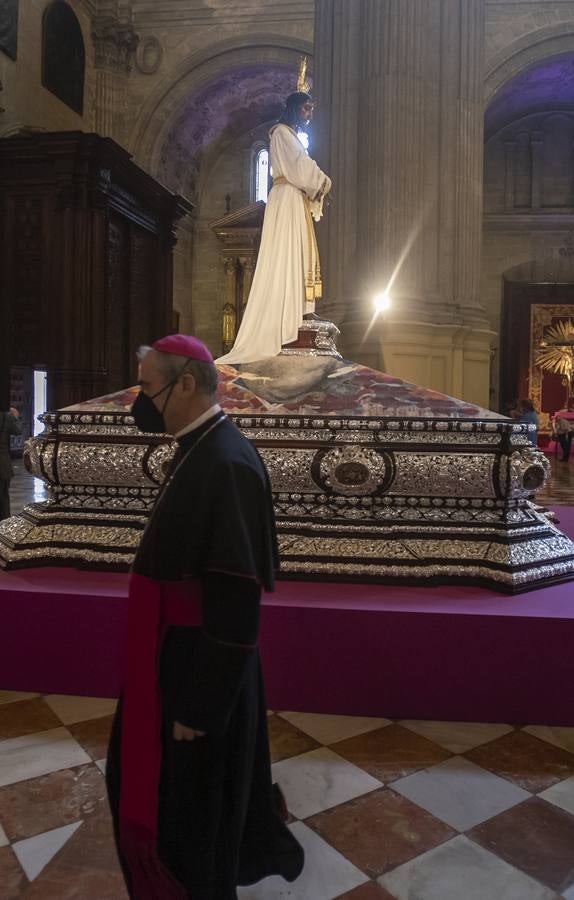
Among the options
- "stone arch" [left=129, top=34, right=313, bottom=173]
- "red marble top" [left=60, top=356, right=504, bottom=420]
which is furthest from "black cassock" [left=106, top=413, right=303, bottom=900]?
"stone arch" [left=129, top=34, right=313, bottom=173]

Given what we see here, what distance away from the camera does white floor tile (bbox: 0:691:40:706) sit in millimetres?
2797

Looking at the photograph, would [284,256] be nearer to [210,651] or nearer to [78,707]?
[78,707]

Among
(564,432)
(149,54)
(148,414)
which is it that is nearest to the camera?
(148,414)

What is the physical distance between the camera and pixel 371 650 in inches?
104

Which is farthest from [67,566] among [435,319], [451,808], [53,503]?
[435,319]

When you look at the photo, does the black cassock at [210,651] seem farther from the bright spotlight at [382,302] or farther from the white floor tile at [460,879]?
the bright spotlight at [382,302]

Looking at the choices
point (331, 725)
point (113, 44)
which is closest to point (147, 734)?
point (331, 725)

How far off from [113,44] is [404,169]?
35.9 feet

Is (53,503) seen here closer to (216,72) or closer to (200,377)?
(200,377)

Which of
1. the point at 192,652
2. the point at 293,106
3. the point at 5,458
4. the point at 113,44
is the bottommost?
the point at 192,652

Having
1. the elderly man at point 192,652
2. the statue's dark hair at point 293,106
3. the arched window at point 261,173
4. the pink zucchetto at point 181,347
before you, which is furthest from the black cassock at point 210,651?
the arched window at point 261,173

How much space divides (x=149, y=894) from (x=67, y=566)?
1994 millimetres

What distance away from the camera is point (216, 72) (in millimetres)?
16422

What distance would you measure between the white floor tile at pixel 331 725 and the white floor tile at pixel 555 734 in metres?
0.51
